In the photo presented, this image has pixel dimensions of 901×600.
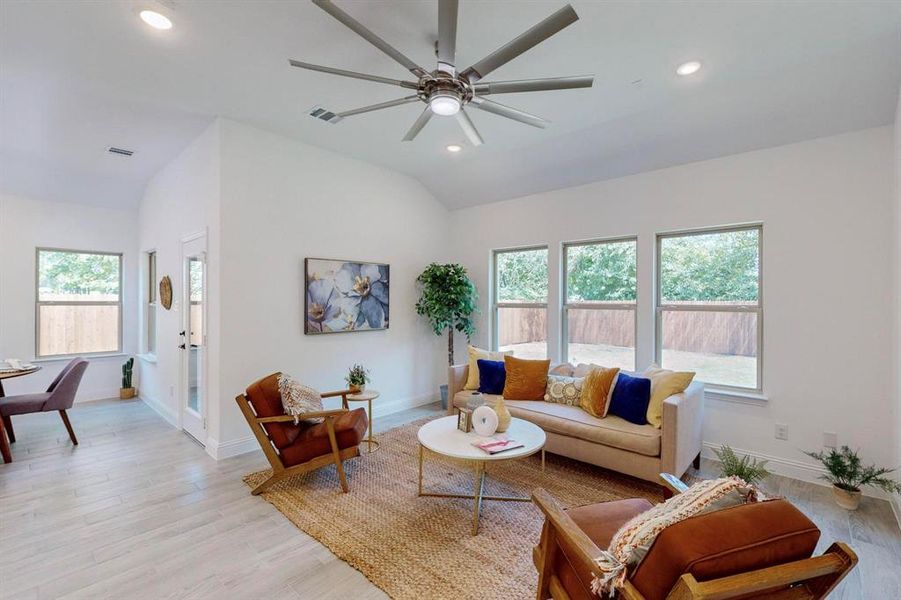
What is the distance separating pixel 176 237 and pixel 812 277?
625cm

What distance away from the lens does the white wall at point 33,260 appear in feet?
16.2

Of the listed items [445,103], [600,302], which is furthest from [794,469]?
[445,103]

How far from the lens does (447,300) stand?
5.09m

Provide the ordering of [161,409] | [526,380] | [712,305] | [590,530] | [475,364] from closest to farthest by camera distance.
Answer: [590,530], [712,305], [526,380], [475,364], [161,409]

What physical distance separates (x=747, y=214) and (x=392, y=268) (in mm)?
3780

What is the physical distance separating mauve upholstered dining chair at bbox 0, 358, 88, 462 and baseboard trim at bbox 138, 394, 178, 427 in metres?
0.81

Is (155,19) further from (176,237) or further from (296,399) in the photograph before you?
(176,237)

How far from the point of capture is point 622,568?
123 centimetres

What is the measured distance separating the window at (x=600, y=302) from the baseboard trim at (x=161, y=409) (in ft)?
15.2

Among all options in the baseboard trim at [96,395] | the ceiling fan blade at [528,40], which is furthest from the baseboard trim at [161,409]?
the ceiling fan blade at [528,40]

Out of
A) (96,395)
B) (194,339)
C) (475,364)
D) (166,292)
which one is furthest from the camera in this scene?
(96,395)

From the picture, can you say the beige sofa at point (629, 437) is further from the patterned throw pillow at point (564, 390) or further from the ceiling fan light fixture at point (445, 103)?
the ceiling fan light fixture at point (445, 103)

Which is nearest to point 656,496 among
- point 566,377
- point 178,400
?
point 566,377

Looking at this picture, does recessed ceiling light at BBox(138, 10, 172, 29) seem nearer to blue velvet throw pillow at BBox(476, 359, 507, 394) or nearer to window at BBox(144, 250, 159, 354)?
blue velvet throw pillow at BBox(476, 359, 507, 394)
